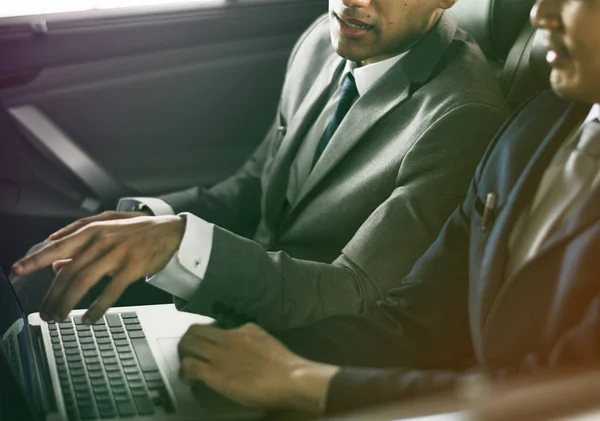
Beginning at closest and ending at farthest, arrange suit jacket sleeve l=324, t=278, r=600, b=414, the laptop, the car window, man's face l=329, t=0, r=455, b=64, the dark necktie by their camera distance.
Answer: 1. suit jacket sleeve l=324, t=278, r=600, b=414
2. the laptop
3. man's face l=329, t=0, r=455, b=64
4. the dark necktie
5. the car window

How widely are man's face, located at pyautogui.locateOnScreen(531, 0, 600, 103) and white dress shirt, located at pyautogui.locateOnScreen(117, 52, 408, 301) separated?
22 centimetres

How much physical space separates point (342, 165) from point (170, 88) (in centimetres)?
50

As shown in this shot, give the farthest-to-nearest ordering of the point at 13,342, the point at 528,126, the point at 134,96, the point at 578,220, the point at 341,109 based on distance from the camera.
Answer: the point at 134,96 → the point at 341,109 → the point at 13,342 → the point at 528,126 → the point at 578,220

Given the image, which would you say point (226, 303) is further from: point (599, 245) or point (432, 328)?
point (599, 245)

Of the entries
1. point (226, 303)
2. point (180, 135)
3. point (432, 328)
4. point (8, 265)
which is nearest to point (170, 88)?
point (180, 135)

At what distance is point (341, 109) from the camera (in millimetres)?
1127

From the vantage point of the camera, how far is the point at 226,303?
0.94m

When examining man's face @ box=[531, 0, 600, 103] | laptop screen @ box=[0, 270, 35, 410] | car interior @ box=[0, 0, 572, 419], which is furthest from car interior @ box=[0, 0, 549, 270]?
man's face @ box=[531, 0, 600, 103]

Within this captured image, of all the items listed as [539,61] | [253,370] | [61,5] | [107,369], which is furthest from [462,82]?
[61,5]

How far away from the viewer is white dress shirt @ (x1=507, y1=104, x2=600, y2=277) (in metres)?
0.82

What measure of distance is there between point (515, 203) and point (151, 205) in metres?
0.51

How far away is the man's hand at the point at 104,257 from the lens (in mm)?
880

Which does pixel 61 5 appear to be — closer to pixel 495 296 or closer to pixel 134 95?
pixel 134 95

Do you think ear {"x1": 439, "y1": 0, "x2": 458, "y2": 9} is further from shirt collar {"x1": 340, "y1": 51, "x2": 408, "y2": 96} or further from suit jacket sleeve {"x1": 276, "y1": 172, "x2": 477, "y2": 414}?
suit jacket sleeve {"x1": 276, "y1": 172, "x2": 477, "y2": 414}
